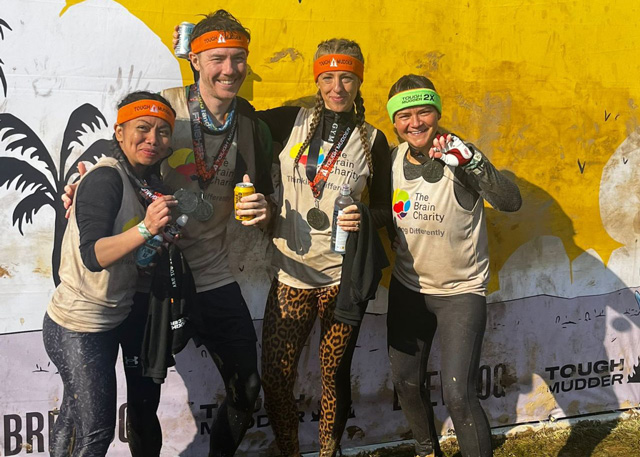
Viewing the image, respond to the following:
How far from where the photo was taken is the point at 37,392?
14.2ft

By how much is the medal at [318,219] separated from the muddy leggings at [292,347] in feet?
1.33

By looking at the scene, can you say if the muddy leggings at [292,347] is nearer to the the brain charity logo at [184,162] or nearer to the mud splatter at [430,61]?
the the brain charity logo at [184,162]

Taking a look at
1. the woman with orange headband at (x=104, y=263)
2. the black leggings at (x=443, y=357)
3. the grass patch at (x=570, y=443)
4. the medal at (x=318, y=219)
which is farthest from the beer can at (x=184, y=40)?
the grass patch at (x=570, y=443)

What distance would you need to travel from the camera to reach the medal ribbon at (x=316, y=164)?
13.4ft

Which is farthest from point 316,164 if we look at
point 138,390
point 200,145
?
point 138,390

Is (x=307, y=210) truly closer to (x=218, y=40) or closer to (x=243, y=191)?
(x=243, y=191)

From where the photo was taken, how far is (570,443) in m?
5.11

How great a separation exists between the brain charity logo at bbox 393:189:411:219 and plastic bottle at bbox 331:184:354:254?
0.39 m

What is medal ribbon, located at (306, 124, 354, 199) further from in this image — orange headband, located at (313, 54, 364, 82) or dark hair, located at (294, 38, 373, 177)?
orange headband, located at (313, 54, 364, 82)

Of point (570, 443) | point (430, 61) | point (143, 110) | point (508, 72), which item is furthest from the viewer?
point (570, 443)

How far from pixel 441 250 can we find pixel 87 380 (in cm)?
224

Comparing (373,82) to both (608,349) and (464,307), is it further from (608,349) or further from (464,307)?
(608,349)

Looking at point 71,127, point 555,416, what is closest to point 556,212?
point 555,416

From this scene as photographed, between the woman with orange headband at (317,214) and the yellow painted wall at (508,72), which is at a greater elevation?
the yellow painted wall at (508,72)
